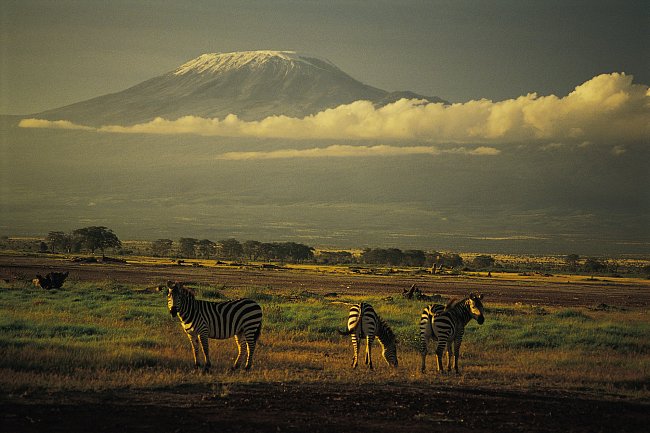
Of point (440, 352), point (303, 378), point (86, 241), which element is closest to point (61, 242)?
point (86, 241)

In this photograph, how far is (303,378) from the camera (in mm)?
16734

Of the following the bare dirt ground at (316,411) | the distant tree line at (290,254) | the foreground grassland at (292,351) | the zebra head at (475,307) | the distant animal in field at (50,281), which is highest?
the distant tree line at (290,254)

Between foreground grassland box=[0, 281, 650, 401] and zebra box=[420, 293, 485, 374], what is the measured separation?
56cm

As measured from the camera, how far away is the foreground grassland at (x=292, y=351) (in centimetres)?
1625

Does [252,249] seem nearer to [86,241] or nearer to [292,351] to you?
[86,241]

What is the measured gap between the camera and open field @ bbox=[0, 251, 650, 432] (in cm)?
1295

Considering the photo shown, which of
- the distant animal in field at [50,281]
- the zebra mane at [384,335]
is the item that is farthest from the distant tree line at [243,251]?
the zebra mane at [384,335]

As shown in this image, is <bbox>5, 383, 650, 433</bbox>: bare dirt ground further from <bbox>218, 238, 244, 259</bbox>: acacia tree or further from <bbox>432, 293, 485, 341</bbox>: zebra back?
<bbox>218, 238, 244, 259</bbox>: acacia tree

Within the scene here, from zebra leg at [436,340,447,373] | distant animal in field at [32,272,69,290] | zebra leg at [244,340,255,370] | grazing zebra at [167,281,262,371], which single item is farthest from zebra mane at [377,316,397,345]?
distant animal in field at [32,272,69,290]

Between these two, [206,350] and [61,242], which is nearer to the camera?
[206,350]

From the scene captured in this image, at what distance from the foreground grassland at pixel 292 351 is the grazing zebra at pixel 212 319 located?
2.05 ft

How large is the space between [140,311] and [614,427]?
1773cm

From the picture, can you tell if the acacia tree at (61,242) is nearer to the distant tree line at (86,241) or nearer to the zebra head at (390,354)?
the distant tree line at (86,241)

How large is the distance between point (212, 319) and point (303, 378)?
2.45 m
